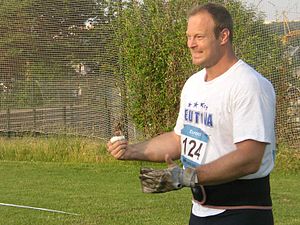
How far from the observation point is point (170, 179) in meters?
3.15

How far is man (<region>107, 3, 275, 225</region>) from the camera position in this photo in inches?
122

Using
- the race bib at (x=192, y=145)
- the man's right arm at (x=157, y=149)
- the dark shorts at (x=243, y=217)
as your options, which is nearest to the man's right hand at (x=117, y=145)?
the man's right arm at (x=157, y=149)

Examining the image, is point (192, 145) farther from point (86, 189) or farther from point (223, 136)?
point (86, 189)

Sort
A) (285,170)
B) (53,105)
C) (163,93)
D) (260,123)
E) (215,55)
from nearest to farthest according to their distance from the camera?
(260,123), (215,55), (285,170), (163,93), (53,105)

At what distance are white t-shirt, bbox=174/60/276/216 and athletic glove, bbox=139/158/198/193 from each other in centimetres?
26

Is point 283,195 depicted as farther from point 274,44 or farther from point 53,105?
point 53,105

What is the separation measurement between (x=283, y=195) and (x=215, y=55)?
7210 millimetres

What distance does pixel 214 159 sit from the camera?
3.35 m

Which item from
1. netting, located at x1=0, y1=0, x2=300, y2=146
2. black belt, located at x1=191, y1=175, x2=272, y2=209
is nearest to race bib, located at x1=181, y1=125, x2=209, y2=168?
black belt, located at x1=191, y1=175, x2=272, y2=209

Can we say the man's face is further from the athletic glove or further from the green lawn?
the green lawn

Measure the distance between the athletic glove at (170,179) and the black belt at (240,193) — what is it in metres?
0.21

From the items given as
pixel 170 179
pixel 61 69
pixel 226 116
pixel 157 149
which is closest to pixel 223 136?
pixel 226 116

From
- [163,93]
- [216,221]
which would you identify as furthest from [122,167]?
[216,221]

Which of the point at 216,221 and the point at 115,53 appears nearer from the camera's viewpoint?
the point at 216,221
